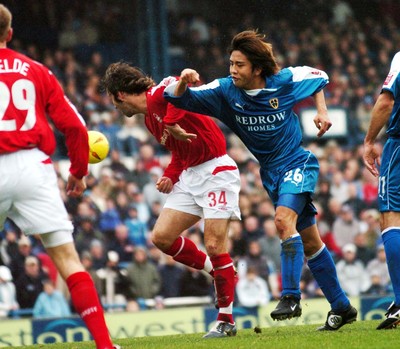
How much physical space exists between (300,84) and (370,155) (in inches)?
40.2

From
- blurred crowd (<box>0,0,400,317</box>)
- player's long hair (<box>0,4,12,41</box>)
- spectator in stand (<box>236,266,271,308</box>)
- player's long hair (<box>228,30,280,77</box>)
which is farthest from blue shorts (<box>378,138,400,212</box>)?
spectator in stand (<box>236,266,271,308</box>)

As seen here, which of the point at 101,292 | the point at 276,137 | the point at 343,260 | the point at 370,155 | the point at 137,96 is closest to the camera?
the point at 370,155

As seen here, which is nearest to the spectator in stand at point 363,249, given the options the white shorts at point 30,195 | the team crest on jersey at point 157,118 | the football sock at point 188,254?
the football sock at point 188,254

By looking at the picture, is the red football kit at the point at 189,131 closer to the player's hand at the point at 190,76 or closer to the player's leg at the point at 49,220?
the player's hand at the point at 190,76

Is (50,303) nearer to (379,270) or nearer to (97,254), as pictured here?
(97,254)

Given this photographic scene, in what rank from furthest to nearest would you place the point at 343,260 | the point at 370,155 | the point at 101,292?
the point at 343,260, the point at 101,292, the point at 370,155

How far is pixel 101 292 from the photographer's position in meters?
14.5

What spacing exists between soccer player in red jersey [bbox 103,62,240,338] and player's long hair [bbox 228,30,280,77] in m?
0.77

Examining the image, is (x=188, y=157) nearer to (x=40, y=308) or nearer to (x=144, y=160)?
(x=40, y=308)

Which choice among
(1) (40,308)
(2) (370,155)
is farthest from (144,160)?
(2) (370,155)

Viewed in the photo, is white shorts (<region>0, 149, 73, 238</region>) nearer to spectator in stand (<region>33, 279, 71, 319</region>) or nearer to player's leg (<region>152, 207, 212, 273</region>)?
player's leg (<region>152, 207, 212, 273</region>)

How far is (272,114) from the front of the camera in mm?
7969

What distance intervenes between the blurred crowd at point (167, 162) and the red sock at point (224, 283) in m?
1.89

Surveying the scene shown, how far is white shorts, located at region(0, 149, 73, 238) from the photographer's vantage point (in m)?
6.27
